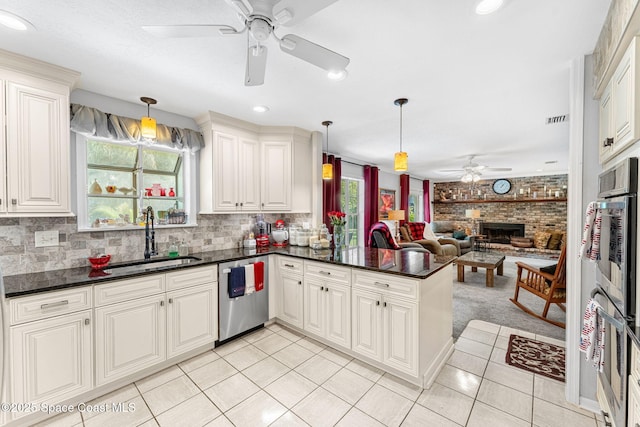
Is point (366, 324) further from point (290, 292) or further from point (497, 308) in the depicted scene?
point (497, 308)

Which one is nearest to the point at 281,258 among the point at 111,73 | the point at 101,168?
the point at 101,168

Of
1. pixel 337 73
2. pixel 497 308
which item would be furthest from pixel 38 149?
pixel 497 308

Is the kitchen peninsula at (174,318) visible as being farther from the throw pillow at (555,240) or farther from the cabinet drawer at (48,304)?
the throw pillow at (555,240)

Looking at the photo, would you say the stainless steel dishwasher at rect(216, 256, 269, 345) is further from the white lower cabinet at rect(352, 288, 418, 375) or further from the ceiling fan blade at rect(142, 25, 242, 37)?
the ceiling fan blade at rect(142, 25, 242, 37)

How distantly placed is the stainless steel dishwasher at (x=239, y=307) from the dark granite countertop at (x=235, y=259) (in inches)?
3.8

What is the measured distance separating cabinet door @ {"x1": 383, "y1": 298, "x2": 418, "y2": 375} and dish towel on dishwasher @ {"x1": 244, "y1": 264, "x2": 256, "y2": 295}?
1416mm

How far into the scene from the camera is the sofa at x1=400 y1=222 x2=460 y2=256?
5.62 metres

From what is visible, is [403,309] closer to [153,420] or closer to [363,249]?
[363,249]

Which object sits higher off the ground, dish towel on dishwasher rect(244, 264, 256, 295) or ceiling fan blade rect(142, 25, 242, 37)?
ceiling fan blade rect(142, 25, 242, 37)

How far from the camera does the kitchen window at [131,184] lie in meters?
2.43

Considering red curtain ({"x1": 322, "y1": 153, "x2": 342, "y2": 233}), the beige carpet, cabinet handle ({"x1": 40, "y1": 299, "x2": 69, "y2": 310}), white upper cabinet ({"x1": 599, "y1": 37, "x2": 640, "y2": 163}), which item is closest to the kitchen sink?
cabinet handle ({"x1": 40, "y1": 299, "x2": 69, "y2": 310})

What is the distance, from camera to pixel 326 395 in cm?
193

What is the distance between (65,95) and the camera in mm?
2047

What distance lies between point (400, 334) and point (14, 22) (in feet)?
10.5
